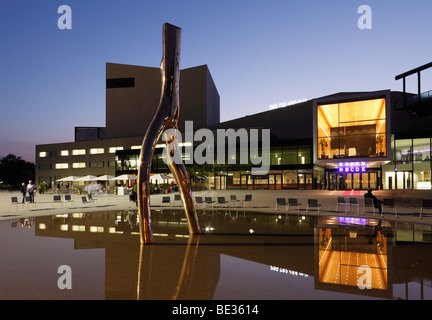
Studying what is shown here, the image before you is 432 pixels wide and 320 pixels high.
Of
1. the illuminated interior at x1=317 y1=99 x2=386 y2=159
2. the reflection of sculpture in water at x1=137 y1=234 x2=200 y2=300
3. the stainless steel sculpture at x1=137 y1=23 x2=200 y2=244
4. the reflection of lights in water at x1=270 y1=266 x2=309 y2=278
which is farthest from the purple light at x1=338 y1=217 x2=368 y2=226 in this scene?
the illuminated interior at x1=317 y1=99 x2=386 y2=159

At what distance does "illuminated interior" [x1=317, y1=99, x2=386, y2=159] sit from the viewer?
3092 centimetres

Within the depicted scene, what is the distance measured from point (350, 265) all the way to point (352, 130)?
28.7 meters

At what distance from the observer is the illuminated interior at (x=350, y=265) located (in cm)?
560

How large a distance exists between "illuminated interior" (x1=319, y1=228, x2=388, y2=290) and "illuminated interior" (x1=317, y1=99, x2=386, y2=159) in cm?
2480

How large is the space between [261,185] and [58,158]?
5013 cm

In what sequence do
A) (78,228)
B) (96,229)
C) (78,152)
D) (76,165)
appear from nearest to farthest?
1. (96,229)
2. (78,228)
3. (76,165)
4. (78,152)

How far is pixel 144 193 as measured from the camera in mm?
8828

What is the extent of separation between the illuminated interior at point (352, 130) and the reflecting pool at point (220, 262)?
2108 centimetres

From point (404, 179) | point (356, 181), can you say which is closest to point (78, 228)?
point (356, 181)

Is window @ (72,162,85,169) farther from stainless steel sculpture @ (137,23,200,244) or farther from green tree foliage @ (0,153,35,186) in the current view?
stainless steel sculpture @ (137,23,200,244)

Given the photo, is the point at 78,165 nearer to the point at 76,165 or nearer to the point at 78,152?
the point at 76,165

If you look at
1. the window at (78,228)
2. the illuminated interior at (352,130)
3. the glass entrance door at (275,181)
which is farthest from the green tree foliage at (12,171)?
the window at (78,228)

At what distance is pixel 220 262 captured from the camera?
22.8 feet
